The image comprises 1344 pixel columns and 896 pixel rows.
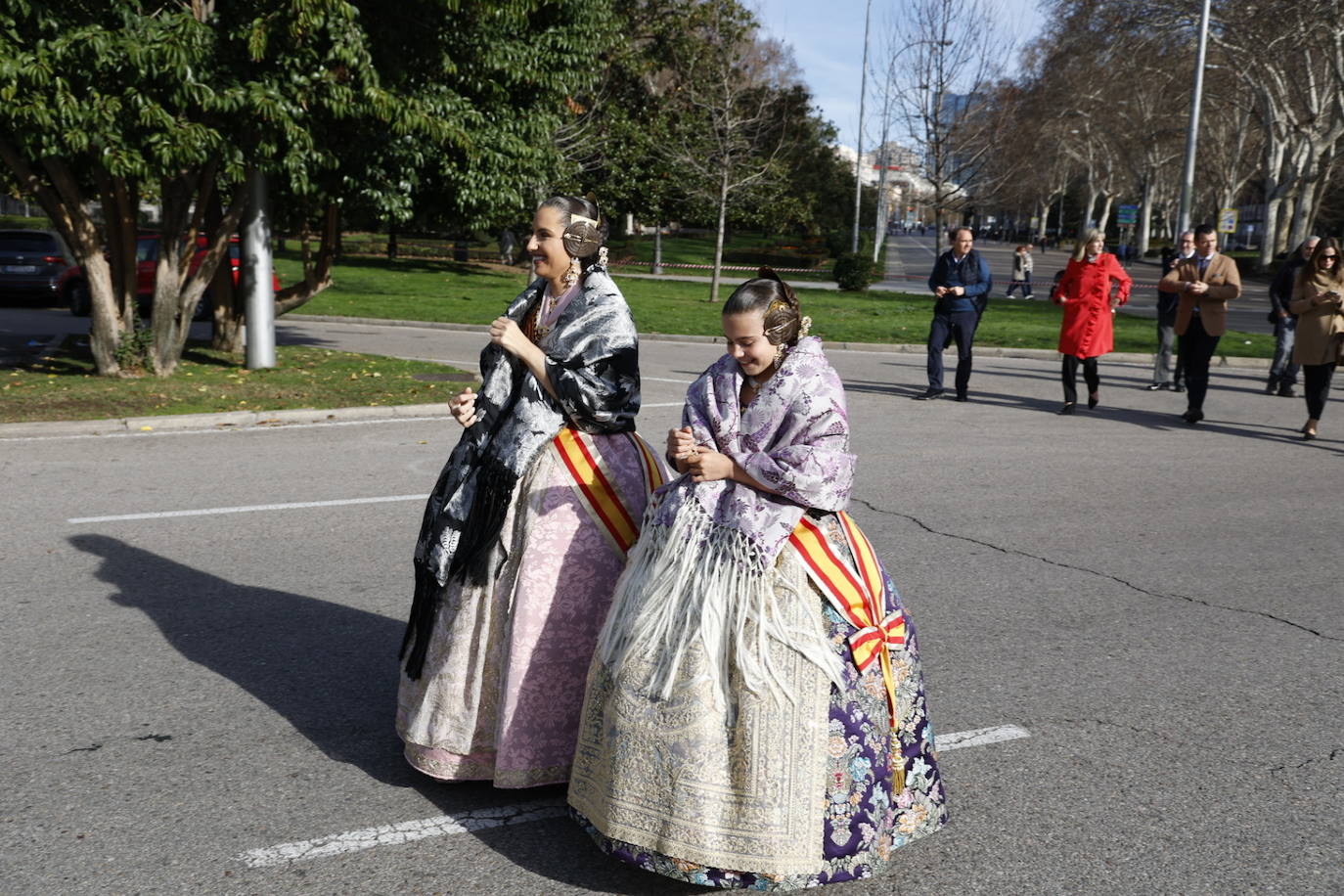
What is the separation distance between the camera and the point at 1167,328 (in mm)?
14219

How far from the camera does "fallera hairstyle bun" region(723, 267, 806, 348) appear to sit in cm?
328

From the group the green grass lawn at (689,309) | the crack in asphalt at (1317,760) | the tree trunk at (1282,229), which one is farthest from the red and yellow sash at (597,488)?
the tree trunk at (1282,229)

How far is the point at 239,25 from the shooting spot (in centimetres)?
1081

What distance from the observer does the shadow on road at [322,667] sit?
3.51 meters

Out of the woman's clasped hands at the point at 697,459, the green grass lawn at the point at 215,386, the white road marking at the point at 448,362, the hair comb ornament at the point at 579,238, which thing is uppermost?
the hair comb ornament at the point at 579,238

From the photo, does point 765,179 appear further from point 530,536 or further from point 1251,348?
point 530,536

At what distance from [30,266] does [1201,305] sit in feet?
64.9

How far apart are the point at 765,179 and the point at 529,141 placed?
21.4 meters

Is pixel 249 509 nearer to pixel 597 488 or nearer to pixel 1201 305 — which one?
pixel 597 488

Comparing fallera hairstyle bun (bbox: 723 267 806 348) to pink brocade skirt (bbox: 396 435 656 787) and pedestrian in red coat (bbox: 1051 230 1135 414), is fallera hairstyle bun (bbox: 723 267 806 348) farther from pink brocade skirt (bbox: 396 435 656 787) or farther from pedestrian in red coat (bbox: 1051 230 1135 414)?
pedestrian in red coat (bbox: 1051 230 1135 414)

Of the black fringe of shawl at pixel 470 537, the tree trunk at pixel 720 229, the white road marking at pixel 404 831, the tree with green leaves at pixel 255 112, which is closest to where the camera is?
the white road marking at pixel 404 831

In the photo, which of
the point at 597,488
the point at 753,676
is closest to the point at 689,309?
the point at 597,488

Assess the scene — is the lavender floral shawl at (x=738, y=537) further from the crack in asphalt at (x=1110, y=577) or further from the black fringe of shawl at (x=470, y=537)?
the crack in asphalt at (x=1110, y=577)

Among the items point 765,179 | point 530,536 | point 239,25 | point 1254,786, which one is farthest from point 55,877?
point 765,179
